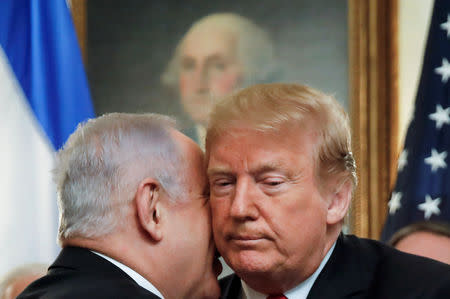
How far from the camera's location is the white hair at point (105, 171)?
98.9 inches

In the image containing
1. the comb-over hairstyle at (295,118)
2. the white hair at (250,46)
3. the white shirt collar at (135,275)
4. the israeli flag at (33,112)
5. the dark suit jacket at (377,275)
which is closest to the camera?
the white shirt collar at (135,275)

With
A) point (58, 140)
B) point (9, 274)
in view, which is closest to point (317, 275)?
point (9, 274)

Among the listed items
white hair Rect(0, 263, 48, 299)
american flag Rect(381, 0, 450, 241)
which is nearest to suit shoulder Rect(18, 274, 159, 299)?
white hair Rect(0, 263, 48, 299)

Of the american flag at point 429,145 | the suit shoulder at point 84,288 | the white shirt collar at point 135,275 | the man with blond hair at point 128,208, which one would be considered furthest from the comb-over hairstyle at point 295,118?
the american flag at point 429,145

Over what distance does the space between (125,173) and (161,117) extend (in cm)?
35

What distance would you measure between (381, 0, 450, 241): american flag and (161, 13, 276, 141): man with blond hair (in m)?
1.72

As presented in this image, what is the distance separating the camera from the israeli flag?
434 cm

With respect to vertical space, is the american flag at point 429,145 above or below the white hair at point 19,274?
above

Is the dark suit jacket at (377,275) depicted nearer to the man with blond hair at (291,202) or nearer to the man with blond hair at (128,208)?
the man with blond hair at (291,202)

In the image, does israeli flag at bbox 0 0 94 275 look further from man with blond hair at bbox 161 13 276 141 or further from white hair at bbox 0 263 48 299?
man with blond hair at bbox 161 13 276 141

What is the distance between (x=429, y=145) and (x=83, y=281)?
3.02 metres

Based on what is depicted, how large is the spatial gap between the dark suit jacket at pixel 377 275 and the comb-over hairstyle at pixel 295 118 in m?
0.32

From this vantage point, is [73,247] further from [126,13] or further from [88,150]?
[126,13]

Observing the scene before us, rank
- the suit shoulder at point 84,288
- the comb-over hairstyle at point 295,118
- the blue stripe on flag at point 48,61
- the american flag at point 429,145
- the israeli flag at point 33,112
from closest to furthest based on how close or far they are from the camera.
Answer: the suit shoulder at point 84,288 → the comb-over hairstyle at point 295,118 → the israeli flag at point 33,112 → the american flag at point 429,145 → the blue stripe on flag at point 48,61
